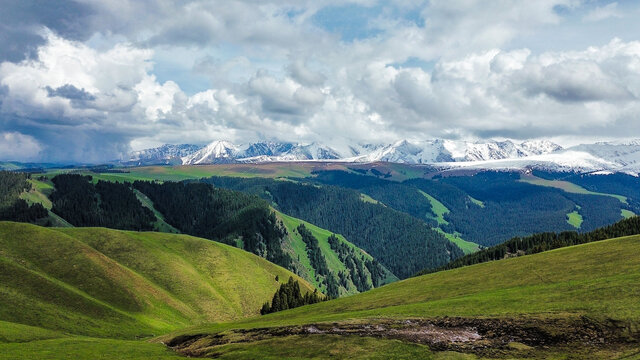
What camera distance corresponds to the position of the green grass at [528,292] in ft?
172

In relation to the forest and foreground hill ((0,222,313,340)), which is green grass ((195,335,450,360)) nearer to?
foreground hill ((0,222,313,340))

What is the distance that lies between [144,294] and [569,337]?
381ft

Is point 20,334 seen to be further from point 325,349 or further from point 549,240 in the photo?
point 549,240

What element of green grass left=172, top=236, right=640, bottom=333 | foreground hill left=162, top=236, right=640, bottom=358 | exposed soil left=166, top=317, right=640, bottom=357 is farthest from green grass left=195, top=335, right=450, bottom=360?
green grass left=172, top=236, right=640, bottom=333

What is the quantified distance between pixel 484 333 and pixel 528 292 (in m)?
19.3

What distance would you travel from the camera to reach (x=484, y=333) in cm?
4934

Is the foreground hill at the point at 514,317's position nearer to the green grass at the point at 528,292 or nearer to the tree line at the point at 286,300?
the green grass at the point at 528,292

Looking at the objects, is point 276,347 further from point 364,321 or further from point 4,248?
point 4,248

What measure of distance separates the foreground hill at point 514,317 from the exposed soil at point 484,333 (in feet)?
0.33

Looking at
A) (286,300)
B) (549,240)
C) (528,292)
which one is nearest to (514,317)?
(528,292)

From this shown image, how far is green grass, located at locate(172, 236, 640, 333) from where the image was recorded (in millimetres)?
52344

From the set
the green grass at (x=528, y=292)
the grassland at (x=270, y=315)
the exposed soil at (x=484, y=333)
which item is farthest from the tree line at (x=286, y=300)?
the exposed soil at (x=484, y=333)

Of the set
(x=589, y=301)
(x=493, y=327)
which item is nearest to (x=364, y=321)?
(x=493, y=327)

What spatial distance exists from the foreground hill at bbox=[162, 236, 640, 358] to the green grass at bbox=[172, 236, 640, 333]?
14 centimetres
